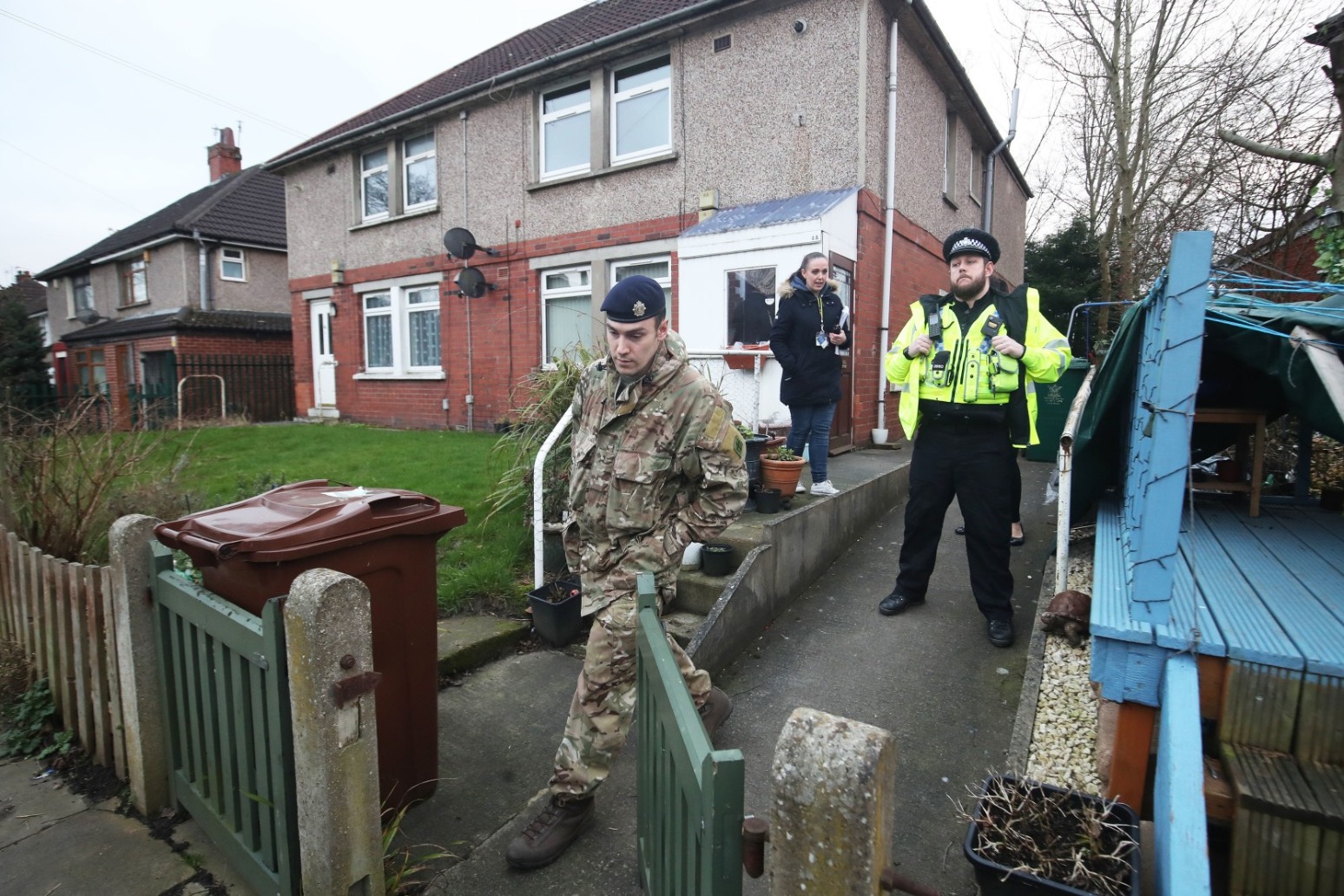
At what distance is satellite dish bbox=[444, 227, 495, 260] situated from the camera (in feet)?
35.0

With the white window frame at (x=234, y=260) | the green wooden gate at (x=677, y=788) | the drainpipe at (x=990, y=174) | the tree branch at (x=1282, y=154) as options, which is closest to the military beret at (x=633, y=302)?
the green wooden gate at (x=677, y=788)

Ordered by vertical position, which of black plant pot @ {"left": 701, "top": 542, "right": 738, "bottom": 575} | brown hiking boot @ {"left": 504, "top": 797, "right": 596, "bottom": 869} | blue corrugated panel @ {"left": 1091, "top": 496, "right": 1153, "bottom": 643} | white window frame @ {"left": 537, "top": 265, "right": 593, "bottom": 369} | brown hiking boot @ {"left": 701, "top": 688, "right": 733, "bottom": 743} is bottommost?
brown hiking boot @ {"left": 504, "top": 797, "right": 596, "bottom": 869}

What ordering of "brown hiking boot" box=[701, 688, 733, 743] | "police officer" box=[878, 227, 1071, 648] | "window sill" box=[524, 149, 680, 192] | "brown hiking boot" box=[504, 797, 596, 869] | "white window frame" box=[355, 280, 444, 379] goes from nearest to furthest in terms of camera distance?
1. "brown hiking boot" box=[504, 797, 596, 869]
2. "brown hiking boot" box=[701, 688, 733, 743]
3. "police officer" box=[878, 227, 1071, 648]
4. "window sill" box=[524, 149, 680, 192]
5. "white window frame" box=[355, 280, 444, 379]

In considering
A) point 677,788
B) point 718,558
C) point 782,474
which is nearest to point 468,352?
point 782,474

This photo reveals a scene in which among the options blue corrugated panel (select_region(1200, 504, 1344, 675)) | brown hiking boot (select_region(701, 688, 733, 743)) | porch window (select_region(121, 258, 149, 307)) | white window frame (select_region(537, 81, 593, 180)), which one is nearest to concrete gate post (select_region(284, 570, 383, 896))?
brown hiking boot (select_region(701, 688, 733, 743))

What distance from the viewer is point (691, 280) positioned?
287 inches

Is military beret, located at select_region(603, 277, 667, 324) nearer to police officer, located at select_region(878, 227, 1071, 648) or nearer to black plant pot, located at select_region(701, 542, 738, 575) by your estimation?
police officer, located at select_region(878, 227, 1071, 648)

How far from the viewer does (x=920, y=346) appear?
11.6 feet

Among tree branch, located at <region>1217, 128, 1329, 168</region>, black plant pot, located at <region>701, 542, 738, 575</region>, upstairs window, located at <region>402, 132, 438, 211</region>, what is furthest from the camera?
upstairs window, located at <region>402, 132, 438, 211</region>

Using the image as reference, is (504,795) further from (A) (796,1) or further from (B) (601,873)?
(A) (796,1)

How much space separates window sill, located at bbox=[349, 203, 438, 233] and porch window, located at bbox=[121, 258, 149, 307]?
1085 cm

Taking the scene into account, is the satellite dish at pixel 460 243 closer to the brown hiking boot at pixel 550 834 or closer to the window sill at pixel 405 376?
the window sill at pixel 405 376

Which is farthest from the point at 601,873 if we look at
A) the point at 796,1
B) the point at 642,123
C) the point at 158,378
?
the point at 158,378

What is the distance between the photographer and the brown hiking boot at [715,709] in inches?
113
